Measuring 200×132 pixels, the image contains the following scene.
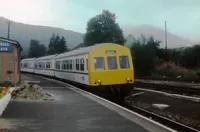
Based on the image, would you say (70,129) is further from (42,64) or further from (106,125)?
(42,64)

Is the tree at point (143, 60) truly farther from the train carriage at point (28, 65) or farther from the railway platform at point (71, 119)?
the railway platform at point (71, 119)

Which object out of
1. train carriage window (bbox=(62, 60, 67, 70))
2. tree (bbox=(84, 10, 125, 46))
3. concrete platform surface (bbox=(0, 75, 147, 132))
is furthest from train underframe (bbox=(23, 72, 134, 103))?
tree (bbox=(84, 10, 125, 46))

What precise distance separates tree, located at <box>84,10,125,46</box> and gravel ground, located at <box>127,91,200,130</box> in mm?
56493

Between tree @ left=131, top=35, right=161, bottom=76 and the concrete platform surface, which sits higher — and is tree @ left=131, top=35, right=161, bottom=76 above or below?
above

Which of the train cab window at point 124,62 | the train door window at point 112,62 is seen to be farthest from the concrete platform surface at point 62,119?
the train cab window at point 124,62

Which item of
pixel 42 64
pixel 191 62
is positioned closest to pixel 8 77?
pixel 42 64

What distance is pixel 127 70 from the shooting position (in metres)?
21.3

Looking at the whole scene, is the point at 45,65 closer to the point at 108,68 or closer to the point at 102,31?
the point at 108,68

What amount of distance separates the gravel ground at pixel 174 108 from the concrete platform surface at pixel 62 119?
9.28 feet

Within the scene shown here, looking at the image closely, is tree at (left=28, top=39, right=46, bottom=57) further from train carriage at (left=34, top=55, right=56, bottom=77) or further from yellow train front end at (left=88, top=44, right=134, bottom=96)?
yellow train front end at (left=88, top=44, right=134, bottom=96)

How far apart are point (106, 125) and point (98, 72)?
961cm

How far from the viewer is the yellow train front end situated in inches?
817

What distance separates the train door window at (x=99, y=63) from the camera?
20.9 m

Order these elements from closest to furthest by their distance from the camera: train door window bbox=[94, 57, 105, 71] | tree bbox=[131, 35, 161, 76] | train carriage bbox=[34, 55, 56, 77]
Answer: train door window bbox=[94, 57, 105, 71] → train carriage bbox=[34, 55, 56, 77] → tree bbox=[131, 35, 161, 76]
